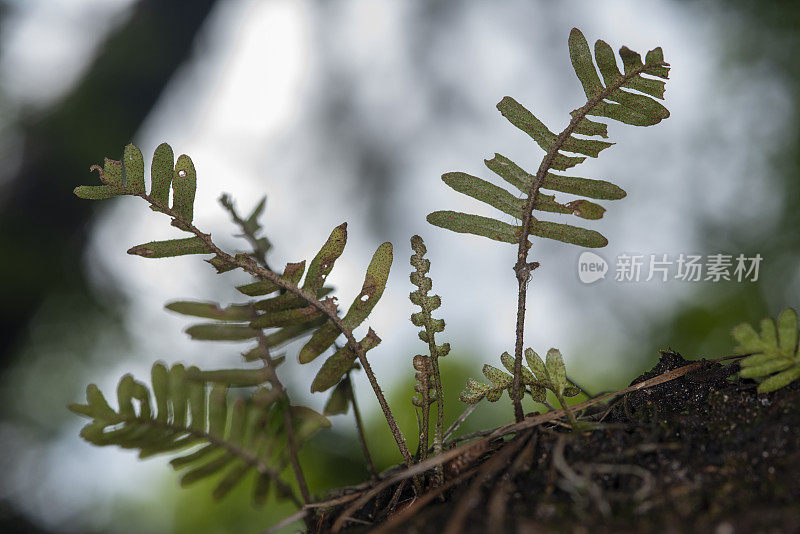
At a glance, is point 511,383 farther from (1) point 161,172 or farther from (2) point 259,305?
(1) point 161,172

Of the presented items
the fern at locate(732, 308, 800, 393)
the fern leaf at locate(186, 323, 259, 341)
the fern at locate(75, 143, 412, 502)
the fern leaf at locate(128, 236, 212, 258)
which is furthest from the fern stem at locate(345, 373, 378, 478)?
the fern at locate(732, 308, 800, 393)

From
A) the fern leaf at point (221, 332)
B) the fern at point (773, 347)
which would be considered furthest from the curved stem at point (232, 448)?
the fern at point (773, 347)

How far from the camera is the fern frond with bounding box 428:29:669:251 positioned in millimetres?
671

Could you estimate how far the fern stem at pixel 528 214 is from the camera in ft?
2.19

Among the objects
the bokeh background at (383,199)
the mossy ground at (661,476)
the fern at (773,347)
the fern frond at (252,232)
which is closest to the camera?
the mossy ground at (661,476)

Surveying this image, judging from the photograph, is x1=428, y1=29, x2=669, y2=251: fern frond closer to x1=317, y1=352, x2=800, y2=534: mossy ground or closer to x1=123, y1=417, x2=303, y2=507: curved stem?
x1=317, y1=352, x2=800, y2=534: mossy ground

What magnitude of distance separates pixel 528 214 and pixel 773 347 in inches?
11.3

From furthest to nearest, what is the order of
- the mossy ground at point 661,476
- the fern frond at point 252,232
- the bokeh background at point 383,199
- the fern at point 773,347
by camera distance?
1. the bokeh background at point 383,199
2. the fern frond at point 252,232
3. the fern at point 773,347
4. the mossy ground at point 661,476

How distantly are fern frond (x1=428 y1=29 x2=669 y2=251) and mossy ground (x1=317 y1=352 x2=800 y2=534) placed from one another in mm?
221

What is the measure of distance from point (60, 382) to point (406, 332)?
1.59 meters

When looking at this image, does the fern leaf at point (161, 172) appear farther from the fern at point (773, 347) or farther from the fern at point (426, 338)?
the fern at point (773, 347)

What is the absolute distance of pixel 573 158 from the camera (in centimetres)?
70

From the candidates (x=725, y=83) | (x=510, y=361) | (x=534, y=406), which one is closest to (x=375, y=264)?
(x=510, y=361)

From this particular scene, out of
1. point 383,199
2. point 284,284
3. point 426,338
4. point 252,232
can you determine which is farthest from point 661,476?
point 383,199
